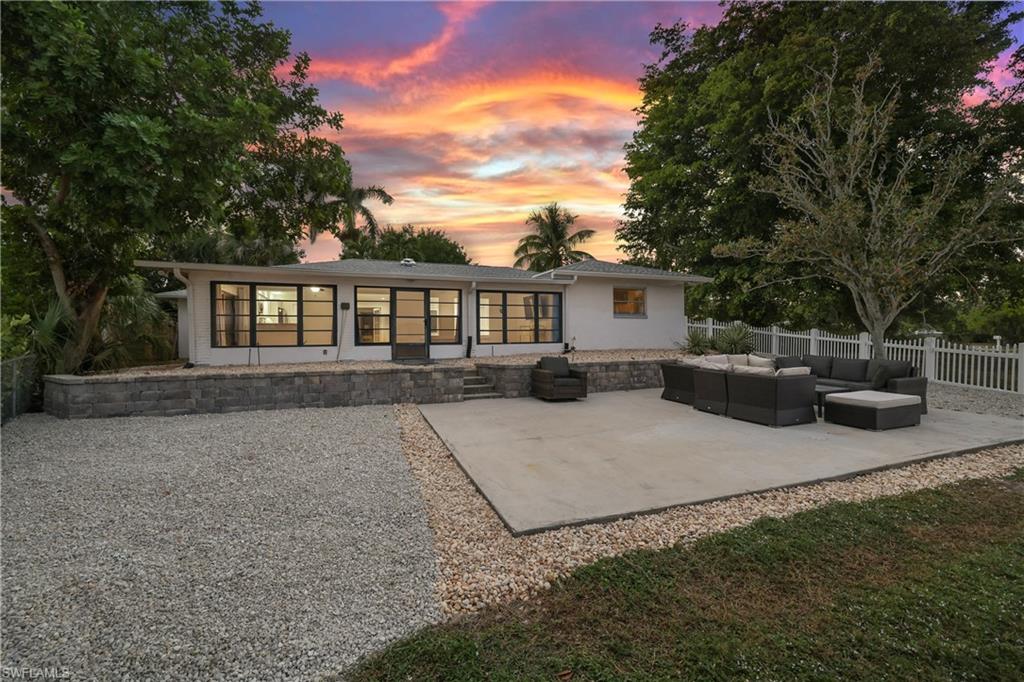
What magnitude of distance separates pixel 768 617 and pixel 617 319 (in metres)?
11.8

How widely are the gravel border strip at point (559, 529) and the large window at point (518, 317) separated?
25.4ft

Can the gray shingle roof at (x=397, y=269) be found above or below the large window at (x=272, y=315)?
above

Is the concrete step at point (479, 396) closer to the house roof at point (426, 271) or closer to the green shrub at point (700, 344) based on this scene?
A: the house roof at point (426, 271)

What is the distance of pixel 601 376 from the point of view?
9.54 m

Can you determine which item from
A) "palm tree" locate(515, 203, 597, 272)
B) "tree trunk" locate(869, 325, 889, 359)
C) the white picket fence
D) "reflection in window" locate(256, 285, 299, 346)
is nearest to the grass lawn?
"tree trunk" locate(869, 325, 889, 359)

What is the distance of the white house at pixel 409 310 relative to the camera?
33.0 ft

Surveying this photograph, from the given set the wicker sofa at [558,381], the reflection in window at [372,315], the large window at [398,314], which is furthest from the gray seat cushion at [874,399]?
the reflection in window at [372,315]

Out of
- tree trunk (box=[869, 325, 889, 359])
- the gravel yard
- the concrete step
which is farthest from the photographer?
the gravel yard

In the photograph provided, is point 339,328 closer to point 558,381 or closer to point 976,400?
point 558,381

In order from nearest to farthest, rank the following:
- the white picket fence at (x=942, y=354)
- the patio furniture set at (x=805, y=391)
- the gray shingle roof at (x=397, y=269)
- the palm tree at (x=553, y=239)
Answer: the patio furniture set at (x=805, y=391), the white picket fence at (x=942, y=354), the gray shingle roof at (x=397, y=269), the palm tree at (x=553, y=239)

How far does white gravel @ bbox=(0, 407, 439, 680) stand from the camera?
2.02 meters

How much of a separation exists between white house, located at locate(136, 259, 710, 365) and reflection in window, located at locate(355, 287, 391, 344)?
3 centimetres

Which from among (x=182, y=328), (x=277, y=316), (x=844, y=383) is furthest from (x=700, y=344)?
(x=182, y=328)

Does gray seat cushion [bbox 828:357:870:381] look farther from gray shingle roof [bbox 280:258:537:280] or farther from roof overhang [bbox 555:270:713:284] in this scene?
gray shingle roof [bbox 280:258:537:280]
